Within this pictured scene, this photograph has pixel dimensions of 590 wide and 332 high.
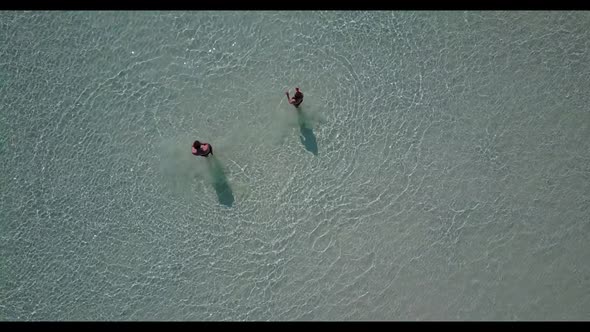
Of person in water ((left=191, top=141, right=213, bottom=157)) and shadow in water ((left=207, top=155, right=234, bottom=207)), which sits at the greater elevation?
person in water ((left=191, top=141, right=213, bottom=157))

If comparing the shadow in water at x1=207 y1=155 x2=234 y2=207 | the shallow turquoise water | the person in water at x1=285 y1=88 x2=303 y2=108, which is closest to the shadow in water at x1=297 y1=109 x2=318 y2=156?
the shallow turquoise water

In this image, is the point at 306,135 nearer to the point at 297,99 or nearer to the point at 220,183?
the point at 297,99

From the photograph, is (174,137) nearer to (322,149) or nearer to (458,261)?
(322,149)

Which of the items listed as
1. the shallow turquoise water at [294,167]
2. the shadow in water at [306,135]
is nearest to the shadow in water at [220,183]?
the shallow turquoise water at [294,167]

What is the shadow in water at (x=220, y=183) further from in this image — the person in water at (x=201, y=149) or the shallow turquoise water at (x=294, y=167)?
the person in water at (x=201, y=149)

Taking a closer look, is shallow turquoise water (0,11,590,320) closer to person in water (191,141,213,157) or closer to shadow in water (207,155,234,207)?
shadow in water (207,155,234,207)

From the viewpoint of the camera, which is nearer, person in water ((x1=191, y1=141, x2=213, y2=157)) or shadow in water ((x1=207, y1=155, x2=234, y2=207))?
person in water ((x1=191, y1=141, x2=213, y2=157))
